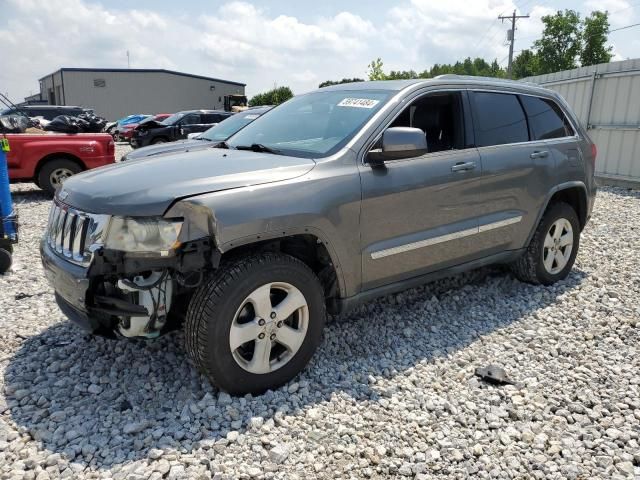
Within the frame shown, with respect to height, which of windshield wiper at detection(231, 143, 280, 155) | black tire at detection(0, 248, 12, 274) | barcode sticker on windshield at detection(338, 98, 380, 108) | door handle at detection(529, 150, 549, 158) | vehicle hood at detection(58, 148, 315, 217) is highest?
barcode sticker on windshield at detection(338, 98, 380, 108)

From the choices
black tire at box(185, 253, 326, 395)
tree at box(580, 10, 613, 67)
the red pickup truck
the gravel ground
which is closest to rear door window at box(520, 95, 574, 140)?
the gravel ground

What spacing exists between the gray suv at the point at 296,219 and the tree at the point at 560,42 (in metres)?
64.2

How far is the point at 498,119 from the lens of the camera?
4.28 metres

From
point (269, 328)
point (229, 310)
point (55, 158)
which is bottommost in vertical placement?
point (269, 328)

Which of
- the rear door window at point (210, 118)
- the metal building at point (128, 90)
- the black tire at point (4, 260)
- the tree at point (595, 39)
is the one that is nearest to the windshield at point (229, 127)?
the black tire at point (4, 260)

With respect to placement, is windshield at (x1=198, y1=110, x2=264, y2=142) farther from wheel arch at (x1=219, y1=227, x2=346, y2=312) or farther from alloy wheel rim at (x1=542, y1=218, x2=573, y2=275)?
wheel arch at (x1=219, y1=227, x2=346, y2=312)

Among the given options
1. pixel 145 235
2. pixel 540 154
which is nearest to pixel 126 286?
pixel 145 235

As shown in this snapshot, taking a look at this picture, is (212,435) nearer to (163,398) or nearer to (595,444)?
(163,398)

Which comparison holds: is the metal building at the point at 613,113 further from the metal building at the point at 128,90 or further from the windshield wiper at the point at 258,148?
the metal building at the point at 128,90

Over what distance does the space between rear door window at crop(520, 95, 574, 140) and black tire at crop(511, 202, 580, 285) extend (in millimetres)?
643

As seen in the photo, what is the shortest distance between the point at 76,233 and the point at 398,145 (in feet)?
6.27

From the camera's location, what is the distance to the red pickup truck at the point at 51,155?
357 inches

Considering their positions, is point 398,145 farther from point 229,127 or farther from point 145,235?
point 229,127

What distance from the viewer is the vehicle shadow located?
2.71 m
